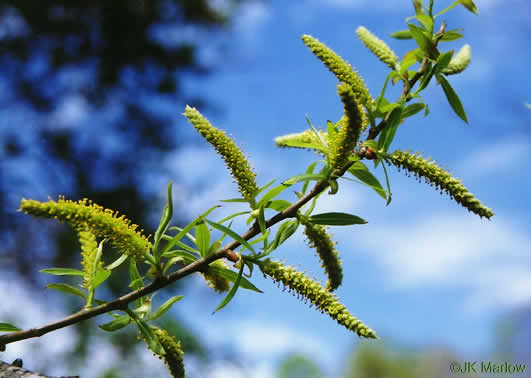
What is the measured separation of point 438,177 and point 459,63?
0.39 metres

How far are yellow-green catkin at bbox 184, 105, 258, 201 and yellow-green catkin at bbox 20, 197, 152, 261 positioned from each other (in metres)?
0.22

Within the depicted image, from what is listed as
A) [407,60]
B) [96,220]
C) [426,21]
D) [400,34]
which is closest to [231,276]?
[96,220]

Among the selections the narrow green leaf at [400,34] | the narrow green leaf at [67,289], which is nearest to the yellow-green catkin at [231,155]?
the narrow green leaf at [67,289]

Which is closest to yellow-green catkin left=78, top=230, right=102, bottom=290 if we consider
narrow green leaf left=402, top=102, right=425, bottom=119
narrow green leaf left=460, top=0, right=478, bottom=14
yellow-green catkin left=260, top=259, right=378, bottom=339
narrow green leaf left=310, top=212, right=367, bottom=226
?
yellow-green catkin left=260, top=259, right=378, bottom=339

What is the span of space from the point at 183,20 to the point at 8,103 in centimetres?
407

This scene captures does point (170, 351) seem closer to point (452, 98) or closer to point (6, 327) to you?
point (6, 327)

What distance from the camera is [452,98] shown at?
3.71 ft

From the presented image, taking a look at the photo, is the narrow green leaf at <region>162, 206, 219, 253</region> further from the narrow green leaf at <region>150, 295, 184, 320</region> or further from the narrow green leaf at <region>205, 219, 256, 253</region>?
the narrow green leaf at <region>150, 295, 184, 320</region>

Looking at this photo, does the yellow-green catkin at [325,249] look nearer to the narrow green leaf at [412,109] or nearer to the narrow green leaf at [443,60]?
the narrow green leaf at [412,109]

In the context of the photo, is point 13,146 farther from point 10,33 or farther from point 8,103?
point 10,33

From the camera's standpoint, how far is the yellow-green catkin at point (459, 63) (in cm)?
123

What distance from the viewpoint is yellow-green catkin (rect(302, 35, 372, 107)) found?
3.28 ft

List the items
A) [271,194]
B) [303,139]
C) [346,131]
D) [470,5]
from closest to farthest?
[346,131], [271,194], [303,139], [470,5]

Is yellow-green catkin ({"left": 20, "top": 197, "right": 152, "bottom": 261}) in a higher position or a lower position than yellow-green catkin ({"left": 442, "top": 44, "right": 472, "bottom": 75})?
lower
